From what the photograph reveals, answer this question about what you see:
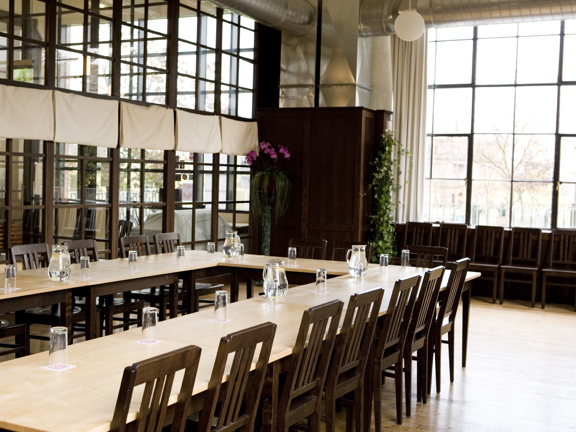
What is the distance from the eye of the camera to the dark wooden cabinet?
9094mm

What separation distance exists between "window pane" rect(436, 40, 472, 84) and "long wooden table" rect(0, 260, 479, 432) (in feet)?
22.7

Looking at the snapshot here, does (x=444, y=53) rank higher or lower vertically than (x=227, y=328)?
higher

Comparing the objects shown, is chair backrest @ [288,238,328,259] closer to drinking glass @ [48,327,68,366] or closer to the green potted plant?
the green potted plant

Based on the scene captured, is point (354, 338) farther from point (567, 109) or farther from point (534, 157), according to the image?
point (567, 109)

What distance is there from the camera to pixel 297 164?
31.1 feet

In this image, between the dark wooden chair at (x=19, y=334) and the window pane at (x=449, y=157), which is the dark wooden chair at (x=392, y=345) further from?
the window pane at (x=449, y=157)

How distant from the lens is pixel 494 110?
10.0 metres

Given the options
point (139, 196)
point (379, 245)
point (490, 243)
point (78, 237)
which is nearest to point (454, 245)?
point (490, 243)

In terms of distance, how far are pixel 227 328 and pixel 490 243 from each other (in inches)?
264

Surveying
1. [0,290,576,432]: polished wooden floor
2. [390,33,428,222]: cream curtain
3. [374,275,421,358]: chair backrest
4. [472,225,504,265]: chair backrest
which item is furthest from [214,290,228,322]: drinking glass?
[390,33,428,222]: cream curtain

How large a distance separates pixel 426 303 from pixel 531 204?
→ 234 inches

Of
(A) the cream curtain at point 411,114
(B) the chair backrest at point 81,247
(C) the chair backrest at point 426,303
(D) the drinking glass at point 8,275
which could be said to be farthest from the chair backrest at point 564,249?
(D) the drinking glass at point 8,275

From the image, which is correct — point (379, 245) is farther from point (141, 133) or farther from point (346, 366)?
point (346, 366)

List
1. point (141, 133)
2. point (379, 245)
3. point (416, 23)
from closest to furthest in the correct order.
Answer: point (416, 23) → point (141, 133) → point (379, 245)
